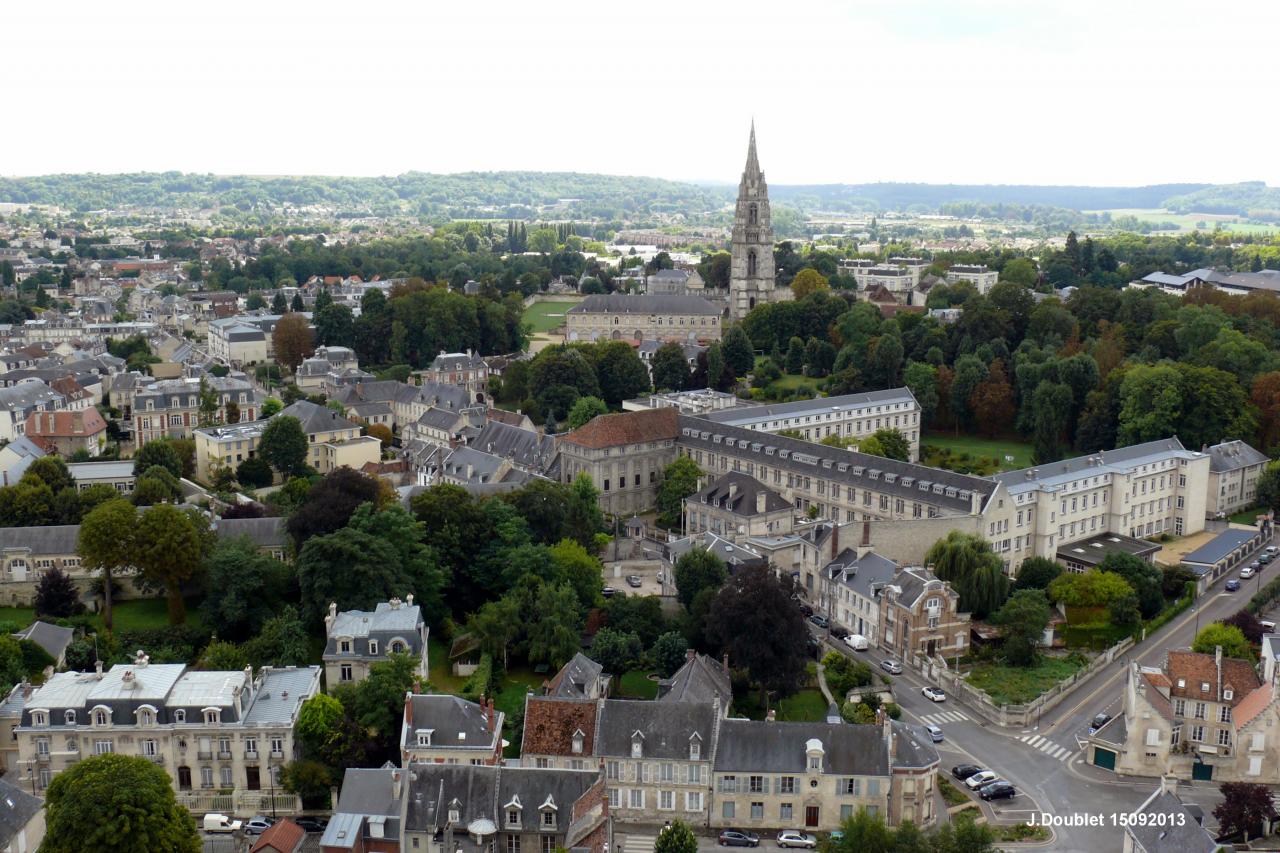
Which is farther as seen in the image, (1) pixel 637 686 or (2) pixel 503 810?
(1) pixel 637 686

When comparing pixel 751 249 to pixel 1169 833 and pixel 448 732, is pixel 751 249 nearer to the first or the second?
pixel 448 732

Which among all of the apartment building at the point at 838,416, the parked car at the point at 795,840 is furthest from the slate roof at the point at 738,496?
the parked car at the point at 795,840

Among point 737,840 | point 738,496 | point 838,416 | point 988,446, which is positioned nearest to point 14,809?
point 737,840

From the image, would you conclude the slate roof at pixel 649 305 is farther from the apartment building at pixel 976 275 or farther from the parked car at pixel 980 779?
the parked car at pixel 980 779

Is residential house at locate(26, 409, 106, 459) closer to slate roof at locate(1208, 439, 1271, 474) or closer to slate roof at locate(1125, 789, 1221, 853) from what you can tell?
slate roof at locate(1125, 789, 1221, 853)

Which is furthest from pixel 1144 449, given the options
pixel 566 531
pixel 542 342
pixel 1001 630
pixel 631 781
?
pixel 542 342
